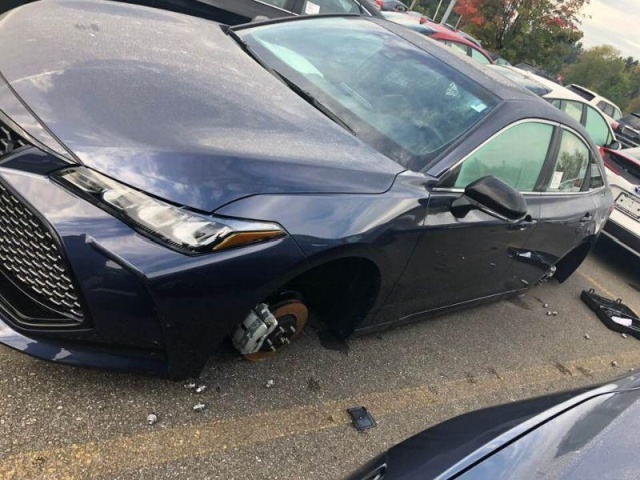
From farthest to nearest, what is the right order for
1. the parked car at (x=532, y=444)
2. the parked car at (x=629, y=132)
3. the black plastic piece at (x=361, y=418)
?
the parked car at (x=629, y=132)
the black plastic piece at (x=361, y=418)
the parked car at (x=532, y=444)

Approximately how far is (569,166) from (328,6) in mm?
3742

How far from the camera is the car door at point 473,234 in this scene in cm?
267

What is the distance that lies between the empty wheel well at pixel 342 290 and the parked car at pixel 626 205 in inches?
171

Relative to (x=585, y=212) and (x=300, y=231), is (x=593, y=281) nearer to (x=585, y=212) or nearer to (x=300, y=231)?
(x=585, y=212)

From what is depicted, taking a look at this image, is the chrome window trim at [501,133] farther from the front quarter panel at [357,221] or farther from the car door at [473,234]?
the front quarter panel at [357,221]

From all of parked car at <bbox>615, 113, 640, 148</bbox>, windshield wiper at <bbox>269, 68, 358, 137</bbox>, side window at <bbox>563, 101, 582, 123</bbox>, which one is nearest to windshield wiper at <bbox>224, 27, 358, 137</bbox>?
windshield wiper at <bbox>269, 68, 358, 137</bbox>

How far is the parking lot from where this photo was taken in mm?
1955

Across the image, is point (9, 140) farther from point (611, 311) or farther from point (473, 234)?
point (611, 311)

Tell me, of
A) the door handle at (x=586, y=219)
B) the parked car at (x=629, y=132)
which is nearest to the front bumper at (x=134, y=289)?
the door handle at (x=586, y=219)

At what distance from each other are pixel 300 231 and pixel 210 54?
1199 millimetres

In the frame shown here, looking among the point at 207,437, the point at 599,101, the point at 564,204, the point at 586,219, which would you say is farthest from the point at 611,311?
the point at 599,101

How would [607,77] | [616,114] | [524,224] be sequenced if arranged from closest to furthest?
[524,224] → [616,114] → [607,77]

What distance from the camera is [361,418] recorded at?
2.62m

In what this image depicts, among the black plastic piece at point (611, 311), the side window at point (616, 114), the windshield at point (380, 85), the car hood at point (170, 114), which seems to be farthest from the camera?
the side window at point (616, 114)
